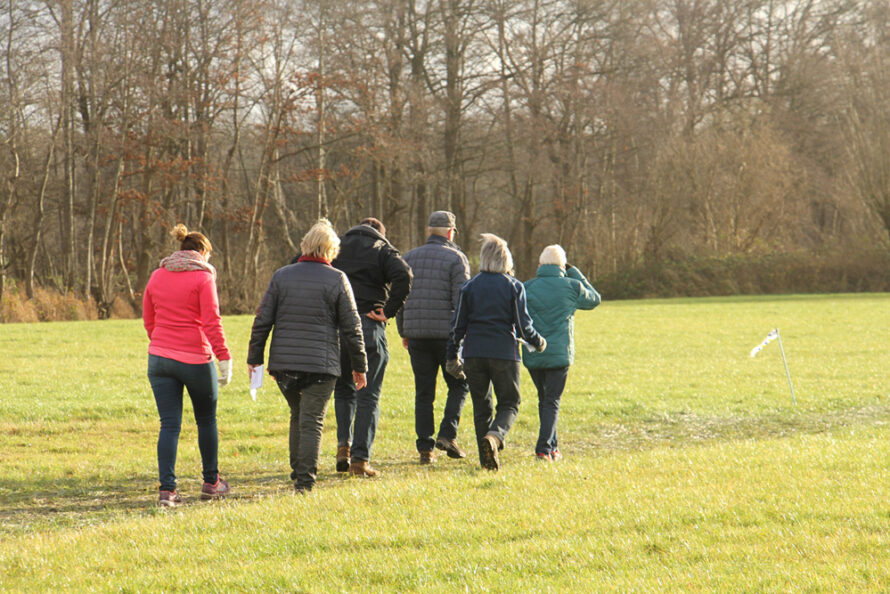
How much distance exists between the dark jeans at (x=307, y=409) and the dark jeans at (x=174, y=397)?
51cm

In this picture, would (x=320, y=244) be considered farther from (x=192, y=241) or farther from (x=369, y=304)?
(x=369, y=304)

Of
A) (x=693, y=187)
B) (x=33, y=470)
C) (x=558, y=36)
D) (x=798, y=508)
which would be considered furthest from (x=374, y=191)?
(x=798, y=508)

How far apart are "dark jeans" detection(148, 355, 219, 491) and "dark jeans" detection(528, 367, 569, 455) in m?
2.74

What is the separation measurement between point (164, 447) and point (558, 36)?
4140 centimetres

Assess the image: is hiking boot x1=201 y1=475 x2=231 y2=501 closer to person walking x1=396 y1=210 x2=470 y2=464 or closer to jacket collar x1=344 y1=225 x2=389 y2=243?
person walking x1=396 y1=210 x2=470 y2=464

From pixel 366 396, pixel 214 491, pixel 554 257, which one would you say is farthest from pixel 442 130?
pixel 214 491

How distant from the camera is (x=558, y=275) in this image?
27.4 feet

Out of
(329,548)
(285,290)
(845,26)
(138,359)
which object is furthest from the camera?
(845,26)

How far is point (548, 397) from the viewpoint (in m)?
8.26

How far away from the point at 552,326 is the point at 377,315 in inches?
60.1

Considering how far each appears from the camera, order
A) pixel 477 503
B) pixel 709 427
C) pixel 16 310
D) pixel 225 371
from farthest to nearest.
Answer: pixel 16 310, pixel 709 427, pixel 225 371, pixel 477 503

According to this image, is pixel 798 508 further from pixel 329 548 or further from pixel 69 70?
pixel 69 70

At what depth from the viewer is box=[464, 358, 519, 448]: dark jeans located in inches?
294

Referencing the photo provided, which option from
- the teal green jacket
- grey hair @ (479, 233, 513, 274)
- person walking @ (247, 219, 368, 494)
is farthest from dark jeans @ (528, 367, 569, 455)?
person walking @ (247, 219, 368, 494)
